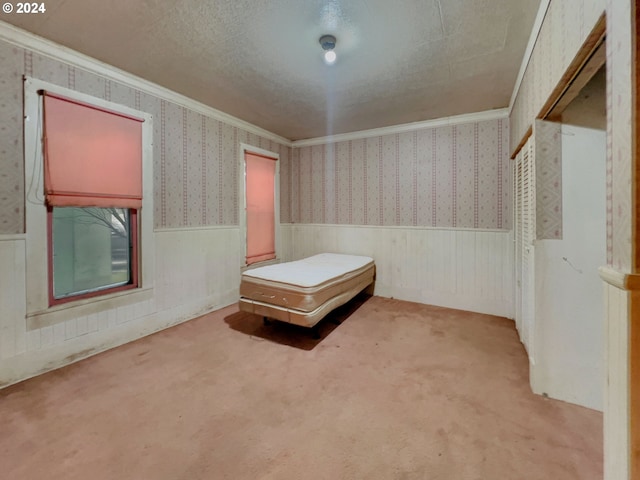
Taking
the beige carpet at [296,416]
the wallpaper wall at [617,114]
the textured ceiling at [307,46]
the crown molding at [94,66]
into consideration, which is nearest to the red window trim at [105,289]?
the beige carpet at [296,416]

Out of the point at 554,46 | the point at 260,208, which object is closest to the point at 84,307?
the point at 260,208

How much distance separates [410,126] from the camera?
3945 mm

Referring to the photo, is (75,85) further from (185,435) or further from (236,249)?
(185,435)

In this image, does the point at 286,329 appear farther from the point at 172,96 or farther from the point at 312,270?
the point at 172,96

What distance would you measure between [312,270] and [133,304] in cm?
184

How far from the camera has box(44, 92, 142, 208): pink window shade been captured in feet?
7.34

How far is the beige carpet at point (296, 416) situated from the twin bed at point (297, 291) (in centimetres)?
31

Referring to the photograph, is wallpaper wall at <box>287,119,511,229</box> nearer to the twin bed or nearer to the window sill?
the twin bed

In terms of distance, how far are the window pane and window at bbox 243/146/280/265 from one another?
155cm

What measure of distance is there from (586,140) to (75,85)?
381 centimetres

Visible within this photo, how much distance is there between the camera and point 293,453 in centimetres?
145

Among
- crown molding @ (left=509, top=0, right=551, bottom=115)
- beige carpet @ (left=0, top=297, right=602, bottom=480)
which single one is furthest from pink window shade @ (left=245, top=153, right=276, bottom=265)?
crown molding @ (left=509, top=0, right=551, bottom=115)

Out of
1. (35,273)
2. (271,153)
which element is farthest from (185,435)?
(271,153)

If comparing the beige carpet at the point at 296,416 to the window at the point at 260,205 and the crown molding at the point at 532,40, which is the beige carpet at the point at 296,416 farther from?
the crown molding at the point at 532,40
